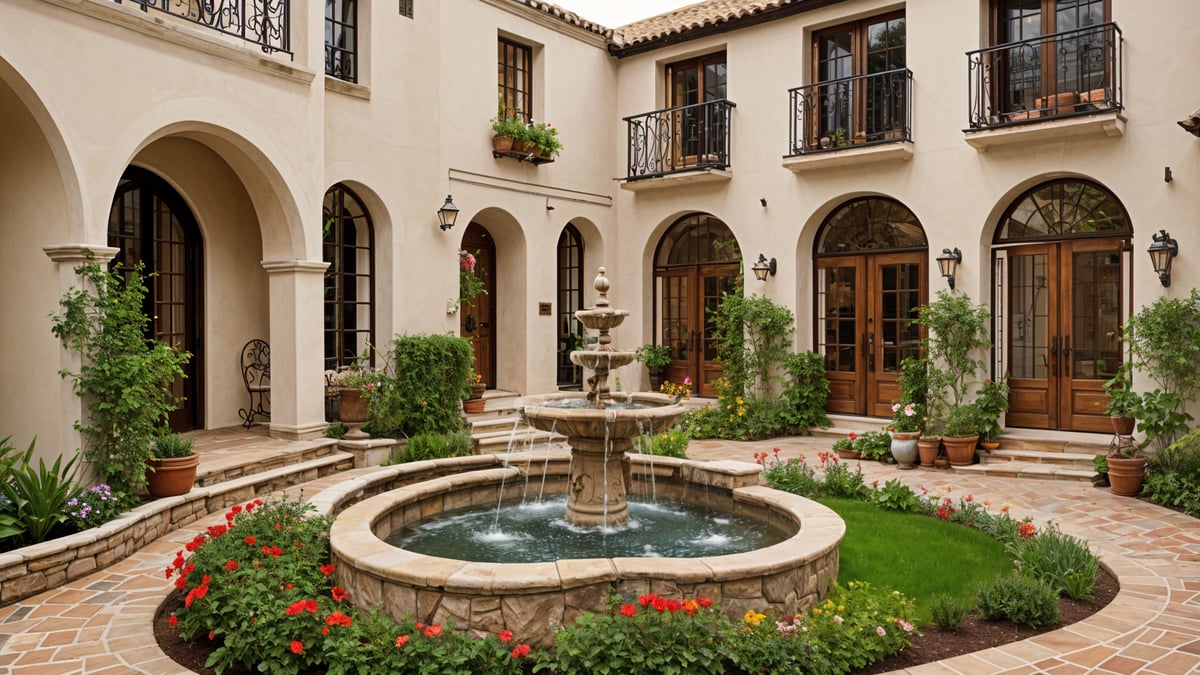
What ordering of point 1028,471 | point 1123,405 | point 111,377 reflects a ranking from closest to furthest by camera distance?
1. point 111,377
2. point 1123,405
3. point 1028,471

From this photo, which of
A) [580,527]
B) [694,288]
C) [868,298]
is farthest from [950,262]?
[580,527]

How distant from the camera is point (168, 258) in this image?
10016 millimetres

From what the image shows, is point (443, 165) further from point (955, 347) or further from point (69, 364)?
point (955, 347)

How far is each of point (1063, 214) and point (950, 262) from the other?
4.85 ft

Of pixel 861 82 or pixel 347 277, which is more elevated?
pixel 861 82

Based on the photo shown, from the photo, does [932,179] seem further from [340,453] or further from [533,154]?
[340,453]

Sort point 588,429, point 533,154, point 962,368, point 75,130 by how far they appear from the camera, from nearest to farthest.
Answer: point 588,429 < point 75,130 < point 962,368 < point 533,154

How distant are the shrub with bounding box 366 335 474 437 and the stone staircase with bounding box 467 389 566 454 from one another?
17.8 inches

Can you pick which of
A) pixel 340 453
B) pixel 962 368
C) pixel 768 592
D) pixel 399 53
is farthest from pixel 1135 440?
pixel 399 53

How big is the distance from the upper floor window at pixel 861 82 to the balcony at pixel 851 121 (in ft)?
0.05

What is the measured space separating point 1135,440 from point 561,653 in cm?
848

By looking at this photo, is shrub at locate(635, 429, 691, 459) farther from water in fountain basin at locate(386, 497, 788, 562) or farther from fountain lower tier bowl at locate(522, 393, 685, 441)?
fountain lower tier bowl at locate(522, 393, 685, 441)

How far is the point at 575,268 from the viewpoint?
14992 mm

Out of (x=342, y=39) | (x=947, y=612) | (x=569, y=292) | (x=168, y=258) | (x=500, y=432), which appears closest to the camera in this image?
(x=947, y=612)
